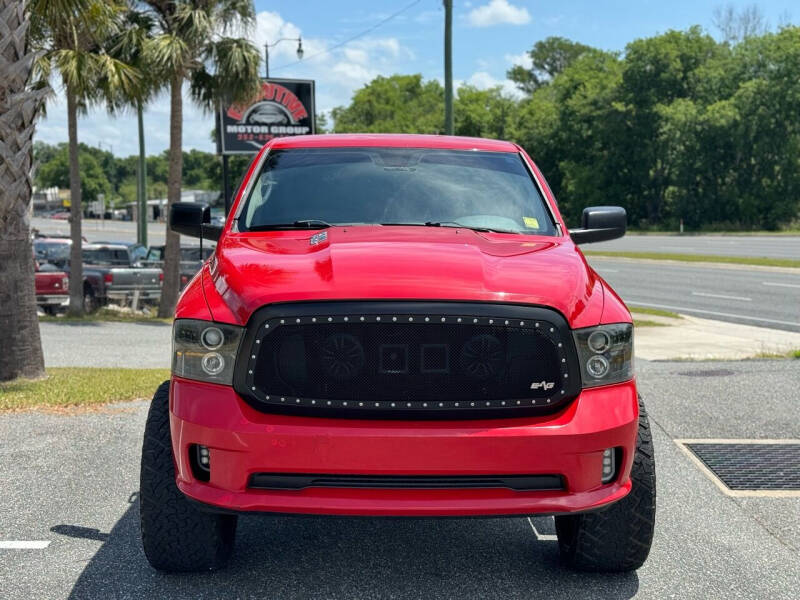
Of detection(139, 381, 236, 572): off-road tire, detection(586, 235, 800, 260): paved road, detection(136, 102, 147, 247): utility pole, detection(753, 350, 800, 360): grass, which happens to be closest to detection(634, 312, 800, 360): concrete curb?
detection(753, 350, 800, 360): grass

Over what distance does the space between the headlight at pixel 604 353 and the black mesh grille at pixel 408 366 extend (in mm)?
73

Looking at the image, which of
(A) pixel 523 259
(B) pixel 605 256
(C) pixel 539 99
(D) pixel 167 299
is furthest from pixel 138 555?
(C) pixel 539 99

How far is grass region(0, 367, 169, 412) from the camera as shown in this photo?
7864 mm

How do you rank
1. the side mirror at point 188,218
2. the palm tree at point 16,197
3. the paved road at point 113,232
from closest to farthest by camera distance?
the side mirror at point 188,218, the palm tree at point 16,197, the paved road at point 113,232

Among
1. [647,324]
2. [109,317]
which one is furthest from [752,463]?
[109,317]

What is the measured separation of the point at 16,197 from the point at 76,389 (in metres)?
1.97

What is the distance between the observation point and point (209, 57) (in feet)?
74.4

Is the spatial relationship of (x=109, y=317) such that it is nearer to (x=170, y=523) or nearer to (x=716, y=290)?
(x=716, y=290)

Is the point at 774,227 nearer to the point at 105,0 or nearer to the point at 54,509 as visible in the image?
the point at 105,0

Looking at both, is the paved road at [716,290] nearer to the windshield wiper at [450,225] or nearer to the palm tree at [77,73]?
the windshield wiper at [450,225]

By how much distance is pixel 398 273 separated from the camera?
3.61 metres

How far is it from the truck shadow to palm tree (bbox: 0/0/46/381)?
485 cm

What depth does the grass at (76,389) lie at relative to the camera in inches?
310

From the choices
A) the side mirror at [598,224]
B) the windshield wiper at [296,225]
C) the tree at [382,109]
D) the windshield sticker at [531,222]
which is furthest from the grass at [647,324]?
the tree at [382,109]
